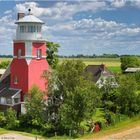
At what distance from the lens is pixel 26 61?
44594mm

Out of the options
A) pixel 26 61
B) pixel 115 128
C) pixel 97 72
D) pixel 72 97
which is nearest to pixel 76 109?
pixel 72 97

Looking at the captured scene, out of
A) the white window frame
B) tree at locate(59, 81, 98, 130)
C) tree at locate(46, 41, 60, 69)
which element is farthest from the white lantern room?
tree at locate(46, 41, 60, 69)

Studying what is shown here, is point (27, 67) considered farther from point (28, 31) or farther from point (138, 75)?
point (138, 75)

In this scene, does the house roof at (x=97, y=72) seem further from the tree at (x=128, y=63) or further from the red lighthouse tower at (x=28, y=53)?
the tree at (x=128, y=63)

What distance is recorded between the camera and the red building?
44.5 meters

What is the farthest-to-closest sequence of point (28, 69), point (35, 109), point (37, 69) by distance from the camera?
point (37, 69) → point (28, 69) → point (35, 109)

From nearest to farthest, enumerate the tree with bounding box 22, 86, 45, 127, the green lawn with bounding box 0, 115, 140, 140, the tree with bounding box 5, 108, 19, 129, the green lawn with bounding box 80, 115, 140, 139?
the green lawn with bounding box 0, 115, 140, 140
the green lawn with bounding box 80, 115, 140, 139
the tree with bounding box 22, 86, 45, 127
the tree with bounding box 5, 108, 19, 129

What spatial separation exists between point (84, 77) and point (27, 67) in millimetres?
7094

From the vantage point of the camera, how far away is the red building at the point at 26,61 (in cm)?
4453

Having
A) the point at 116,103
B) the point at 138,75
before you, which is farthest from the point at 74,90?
the point at 138,75

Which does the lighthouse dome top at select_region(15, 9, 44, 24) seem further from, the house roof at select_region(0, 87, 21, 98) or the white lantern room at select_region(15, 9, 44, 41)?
the house roof at select_region(0, 87, 21, 98)

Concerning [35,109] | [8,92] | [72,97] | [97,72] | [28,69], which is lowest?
[35,109]

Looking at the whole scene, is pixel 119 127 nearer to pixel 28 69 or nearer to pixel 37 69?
pixel 37 69

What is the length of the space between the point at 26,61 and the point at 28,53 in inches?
35.9
